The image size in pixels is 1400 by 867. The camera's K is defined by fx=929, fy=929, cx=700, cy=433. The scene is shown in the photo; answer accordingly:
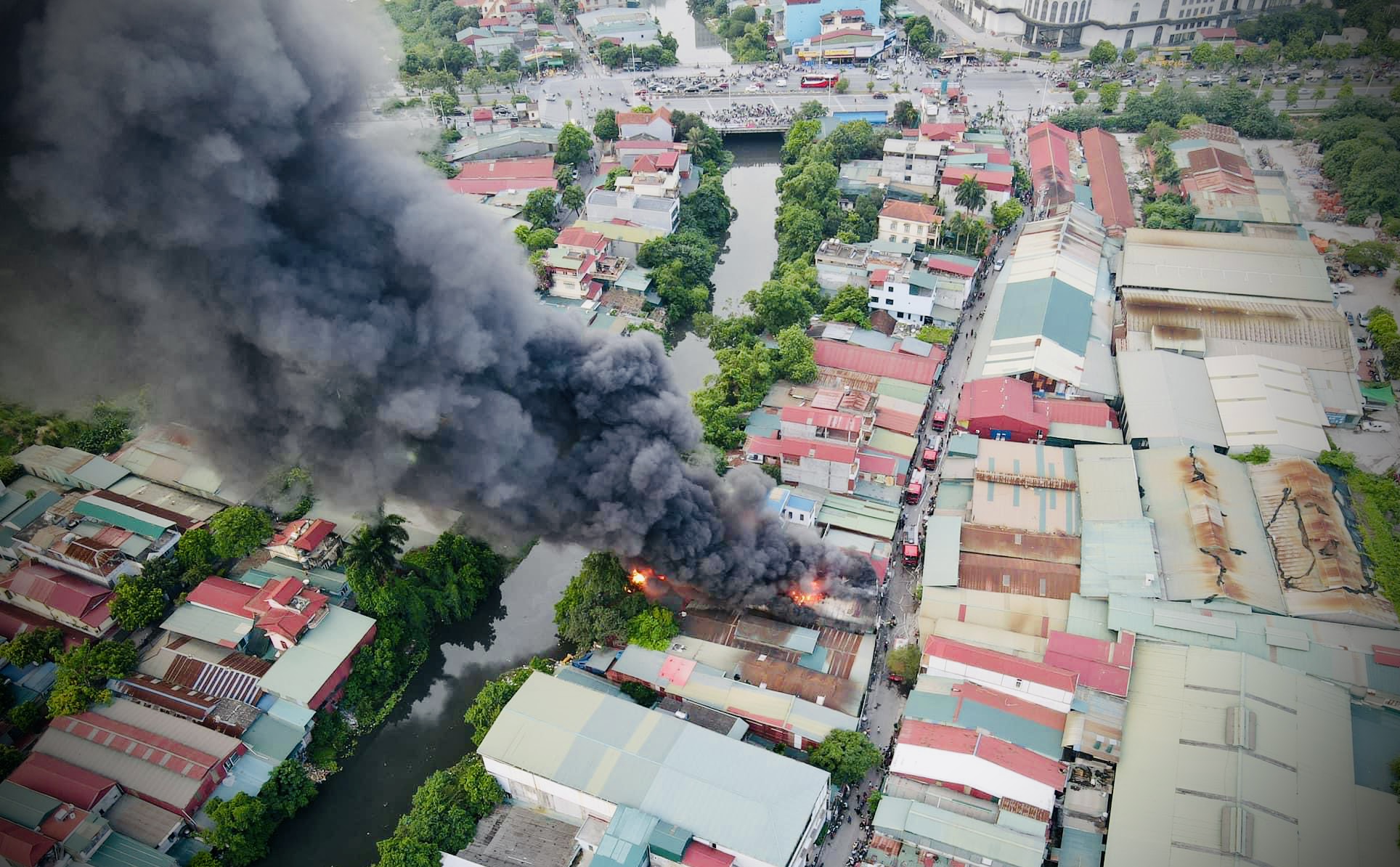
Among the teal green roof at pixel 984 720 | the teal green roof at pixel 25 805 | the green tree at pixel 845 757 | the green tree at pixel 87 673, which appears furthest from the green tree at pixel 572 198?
the teal green roof at pixel 25 805

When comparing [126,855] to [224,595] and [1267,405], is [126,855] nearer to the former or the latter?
[224,595]

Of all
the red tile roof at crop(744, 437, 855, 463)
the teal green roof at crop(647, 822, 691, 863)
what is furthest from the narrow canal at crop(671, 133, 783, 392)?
the teal green roof at crop(647, 822, 691, 863)

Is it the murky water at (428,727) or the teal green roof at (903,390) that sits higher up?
the teal green roof at (903,390)

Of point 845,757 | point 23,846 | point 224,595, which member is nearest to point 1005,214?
point 845,757

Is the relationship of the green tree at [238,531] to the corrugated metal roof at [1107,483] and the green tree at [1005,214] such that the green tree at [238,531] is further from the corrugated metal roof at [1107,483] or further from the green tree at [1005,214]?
the green tree at [1005,214]

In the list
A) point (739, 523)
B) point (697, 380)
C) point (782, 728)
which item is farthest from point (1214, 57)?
point (782, 728)

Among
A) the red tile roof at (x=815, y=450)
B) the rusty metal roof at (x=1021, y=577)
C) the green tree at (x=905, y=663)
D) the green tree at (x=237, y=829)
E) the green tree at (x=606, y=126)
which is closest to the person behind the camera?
the green tree at (x=237, y=829)

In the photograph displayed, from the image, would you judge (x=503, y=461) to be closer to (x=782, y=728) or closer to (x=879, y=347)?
(x=782, y=728)
